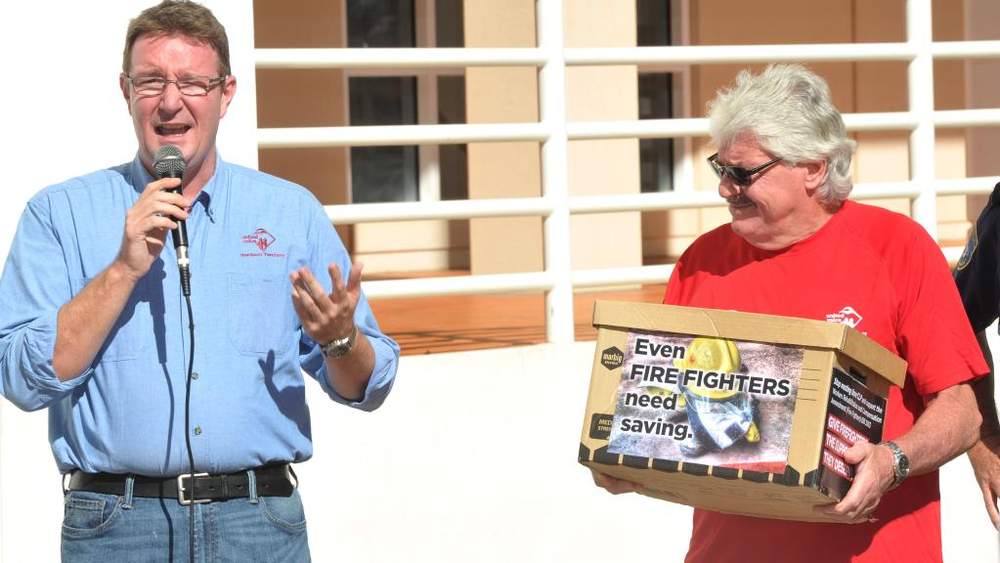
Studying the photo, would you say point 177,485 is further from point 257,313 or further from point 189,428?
point 257,313

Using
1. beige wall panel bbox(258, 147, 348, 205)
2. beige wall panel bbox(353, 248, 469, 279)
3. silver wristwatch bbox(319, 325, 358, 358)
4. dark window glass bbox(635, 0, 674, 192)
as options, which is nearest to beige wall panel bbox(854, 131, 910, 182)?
dark window glass bbox(635, 0, 674, 192)

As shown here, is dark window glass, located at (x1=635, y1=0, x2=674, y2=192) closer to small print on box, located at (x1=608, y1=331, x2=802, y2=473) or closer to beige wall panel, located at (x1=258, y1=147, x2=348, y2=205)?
beige wall panel, located at (x1=258, y1=147, x2=348, y2=205)

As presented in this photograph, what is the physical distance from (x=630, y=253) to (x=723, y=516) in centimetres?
856

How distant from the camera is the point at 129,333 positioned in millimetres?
3010

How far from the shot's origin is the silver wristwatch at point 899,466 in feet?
9.62

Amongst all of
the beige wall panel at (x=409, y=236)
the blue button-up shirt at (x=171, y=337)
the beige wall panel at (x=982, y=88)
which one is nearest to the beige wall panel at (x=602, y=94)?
the beige wall panel at (x=409, y=236)

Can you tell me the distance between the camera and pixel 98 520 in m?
3.02

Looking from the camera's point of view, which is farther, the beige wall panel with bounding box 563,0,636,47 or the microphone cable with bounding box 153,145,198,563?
the beige wall panel with bounding box 563,0,636,47

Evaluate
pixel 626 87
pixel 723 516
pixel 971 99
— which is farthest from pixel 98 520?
pixel 971 99

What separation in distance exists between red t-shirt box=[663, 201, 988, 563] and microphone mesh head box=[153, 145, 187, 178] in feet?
3.84

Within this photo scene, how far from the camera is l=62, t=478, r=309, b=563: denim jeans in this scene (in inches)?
118

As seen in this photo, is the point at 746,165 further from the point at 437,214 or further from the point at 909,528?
the point at 437,214

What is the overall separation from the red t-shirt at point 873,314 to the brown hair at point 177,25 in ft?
3.95

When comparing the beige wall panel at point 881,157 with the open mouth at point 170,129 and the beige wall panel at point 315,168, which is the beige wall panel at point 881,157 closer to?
the beige wall panel at point 315,168
